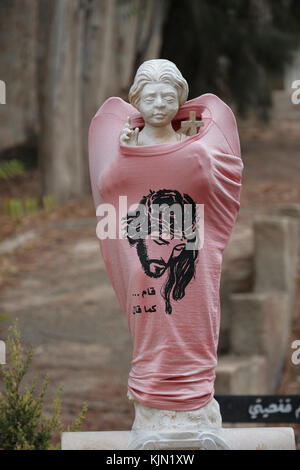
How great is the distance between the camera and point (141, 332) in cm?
453

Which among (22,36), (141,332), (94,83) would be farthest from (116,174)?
(22,36)

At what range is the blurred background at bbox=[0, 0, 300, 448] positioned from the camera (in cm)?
819

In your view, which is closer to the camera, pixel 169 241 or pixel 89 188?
pixel 169 241

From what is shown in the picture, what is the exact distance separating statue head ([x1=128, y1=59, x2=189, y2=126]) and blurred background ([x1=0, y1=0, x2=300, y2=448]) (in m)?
1.79

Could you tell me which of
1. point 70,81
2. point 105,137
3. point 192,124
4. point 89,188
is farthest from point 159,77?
point 89,188

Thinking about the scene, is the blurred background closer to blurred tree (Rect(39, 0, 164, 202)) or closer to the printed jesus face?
blurred tree (Rect(39, 0, 164, 202))

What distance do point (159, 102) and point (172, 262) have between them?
820 mm

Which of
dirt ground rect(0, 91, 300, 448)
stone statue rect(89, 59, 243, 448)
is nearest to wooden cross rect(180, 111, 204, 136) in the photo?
stone statue rect(89, 59, 243, 448)

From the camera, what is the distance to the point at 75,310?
9.21m

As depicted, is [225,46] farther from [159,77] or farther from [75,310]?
[159,77]

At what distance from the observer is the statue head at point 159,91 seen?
182 inches
